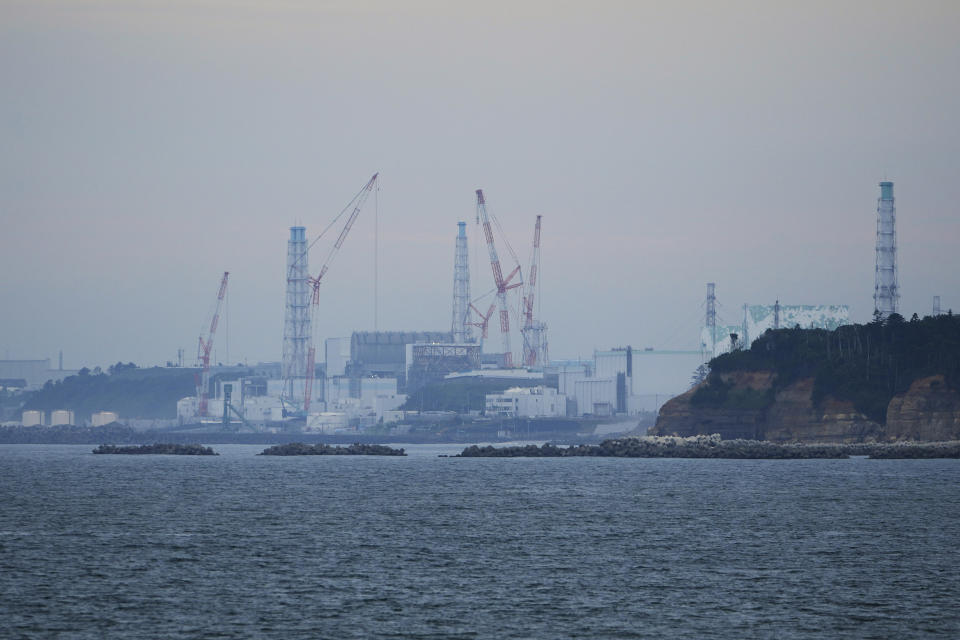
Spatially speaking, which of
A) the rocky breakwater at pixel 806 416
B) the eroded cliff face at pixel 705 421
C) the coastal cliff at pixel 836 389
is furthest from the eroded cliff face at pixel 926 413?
the eroded cliff face at pixel 705 421

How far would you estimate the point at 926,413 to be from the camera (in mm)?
131125

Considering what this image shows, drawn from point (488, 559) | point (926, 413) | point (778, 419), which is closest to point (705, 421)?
point (778, 419)

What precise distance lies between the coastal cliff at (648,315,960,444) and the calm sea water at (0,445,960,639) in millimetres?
41343

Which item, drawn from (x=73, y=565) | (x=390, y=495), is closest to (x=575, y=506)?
(x=390, y=495)

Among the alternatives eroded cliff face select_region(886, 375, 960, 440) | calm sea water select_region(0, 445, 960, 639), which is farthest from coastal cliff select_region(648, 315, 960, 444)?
calm sea water select_region(0, 445, 960, 639)

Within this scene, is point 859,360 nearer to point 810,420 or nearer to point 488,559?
point 810,420

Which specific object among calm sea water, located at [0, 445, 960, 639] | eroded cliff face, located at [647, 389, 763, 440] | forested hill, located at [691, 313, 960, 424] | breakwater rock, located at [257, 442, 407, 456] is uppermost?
forested hill, located at [691, 313, 960, 424]

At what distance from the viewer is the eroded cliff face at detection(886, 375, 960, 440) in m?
130

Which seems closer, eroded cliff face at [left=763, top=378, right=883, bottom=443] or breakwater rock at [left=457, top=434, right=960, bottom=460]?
breakwater rock at [left=457, top=434, right=960, bottom=460]

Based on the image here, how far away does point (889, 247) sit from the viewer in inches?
6658

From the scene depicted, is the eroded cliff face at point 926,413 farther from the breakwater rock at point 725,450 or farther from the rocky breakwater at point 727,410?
the rocky breakwater at point 727,410

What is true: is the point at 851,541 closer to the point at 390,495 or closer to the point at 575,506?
the point at 575,506

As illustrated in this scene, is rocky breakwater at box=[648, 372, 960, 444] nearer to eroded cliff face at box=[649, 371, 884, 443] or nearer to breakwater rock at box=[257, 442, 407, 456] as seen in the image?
eroded cliff face at box=[649, 371, 884, 443]

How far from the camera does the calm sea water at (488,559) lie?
36844mm
